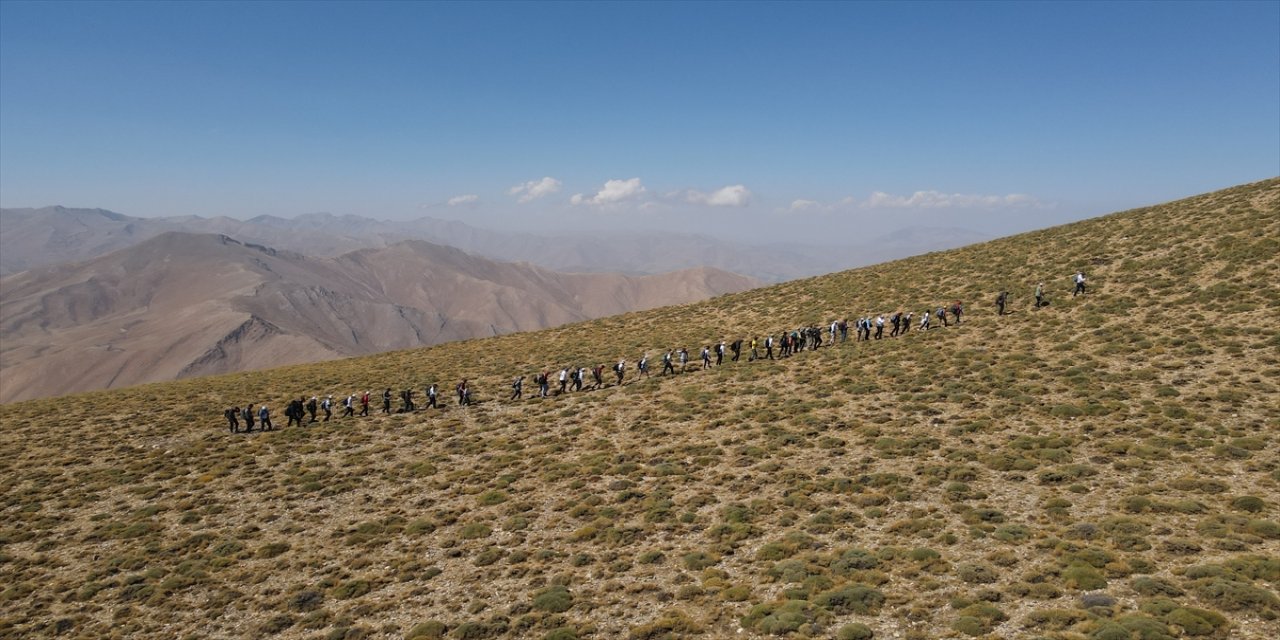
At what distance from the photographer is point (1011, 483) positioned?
2327cm

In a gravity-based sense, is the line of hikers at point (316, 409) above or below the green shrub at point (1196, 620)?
above

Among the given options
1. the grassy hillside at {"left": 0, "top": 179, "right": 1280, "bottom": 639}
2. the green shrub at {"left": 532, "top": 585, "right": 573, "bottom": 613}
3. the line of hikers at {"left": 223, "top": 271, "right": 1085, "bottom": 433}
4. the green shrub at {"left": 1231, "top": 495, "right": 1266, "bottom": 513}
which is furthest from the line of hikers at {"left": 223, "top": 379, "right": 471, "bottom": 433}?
the green shrub at {"left": 1231, "top": 495, "right": 1266, "bottom": 513}

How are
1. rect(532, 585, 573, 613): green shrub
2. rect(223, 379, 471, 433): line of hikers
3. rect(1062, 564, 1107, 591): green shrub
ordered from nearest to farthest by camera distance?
rect(1062, 564, 1107, 591): green shrub → rect(532, 585, 573, 613): green shrub → rect(223, 379, 471, 433): line of hikers

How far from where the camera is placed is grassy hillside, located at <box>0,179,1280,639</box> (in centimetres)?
1712

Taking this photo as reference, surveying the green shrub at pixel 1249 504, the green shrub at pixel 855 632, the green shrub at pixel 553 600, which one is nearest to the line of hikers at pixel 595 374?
the green shrub at pixel 553 600

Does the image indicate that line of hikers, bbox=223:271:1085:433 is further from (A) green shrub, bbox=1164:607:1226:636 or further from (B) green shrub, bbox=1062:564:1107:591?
(A) green shrub, bbox=1164:607:1226:636

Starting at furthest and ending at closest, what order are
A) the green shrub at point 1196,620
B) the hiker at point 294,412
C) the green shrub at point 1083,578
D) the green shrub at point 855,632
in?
the hiker at point 294,412 → the green shrub at point 1083,578 → the green shrub at point 855,632 → the green shrub at point 1196,620

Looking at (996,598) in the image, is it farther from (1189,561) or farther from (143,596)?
(143,596)

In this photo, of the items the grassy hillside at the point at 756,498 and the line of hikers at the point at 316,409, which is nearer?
the grassy hillside at the point at 756,498

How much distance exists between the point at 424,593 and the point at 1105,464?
26709 mm

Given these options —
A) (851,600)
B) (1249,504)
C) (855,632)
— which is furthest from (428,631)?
(1249,504)

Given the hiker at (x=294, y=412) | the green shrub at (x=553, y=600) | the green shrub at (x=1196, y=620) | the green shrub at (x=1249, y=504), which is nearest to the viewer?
the green shrub at (x=1196, y=620)

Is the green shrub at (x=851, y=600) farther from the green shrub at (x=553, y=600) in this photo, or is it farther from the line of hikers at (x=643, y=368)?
the line of hikers at (x=643, y=368)

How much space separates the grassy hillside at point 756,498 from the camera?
674 inches
